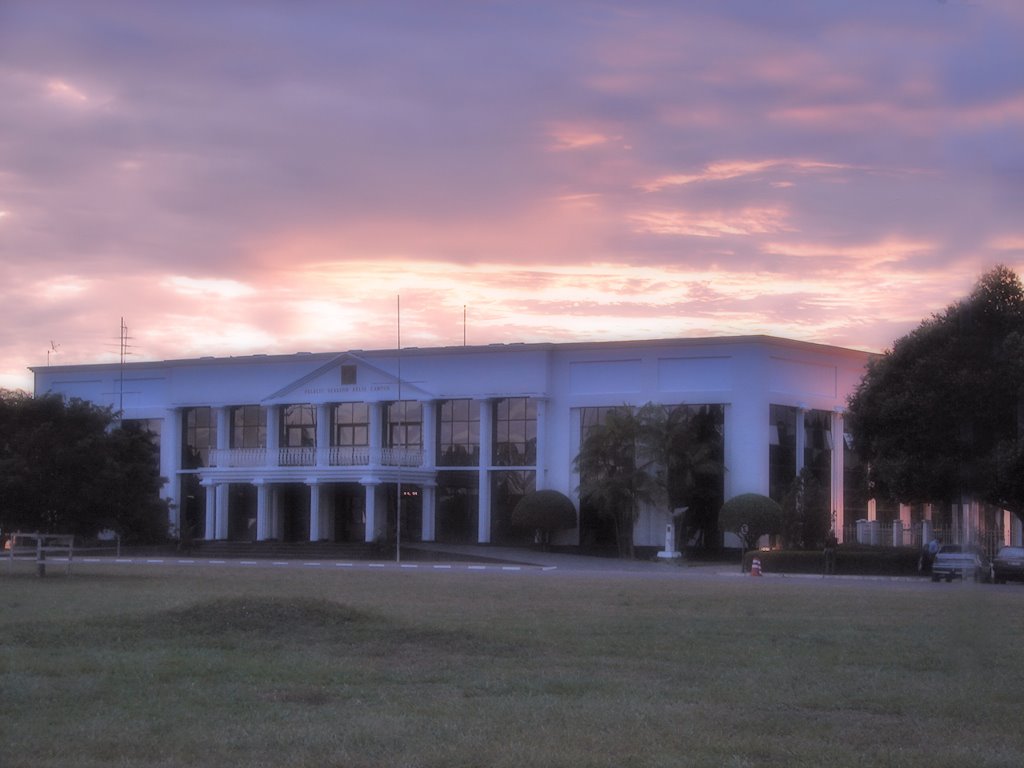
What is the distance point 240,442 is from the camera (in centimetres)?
7100

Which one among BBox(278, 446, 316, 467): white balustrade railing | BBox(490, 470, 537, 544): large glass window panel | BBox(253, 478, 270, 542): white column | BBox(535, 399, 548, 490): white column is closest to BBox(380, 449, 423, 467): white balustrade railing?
BBox(278, 446, 316, 467): white balustrade railing

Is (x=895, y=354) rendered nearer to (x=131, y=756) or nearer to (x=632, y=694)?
(x=632, y=694)

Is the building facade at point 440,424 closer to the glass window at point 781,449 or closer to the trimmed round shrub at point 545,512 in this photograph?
the glass window at point 781,449

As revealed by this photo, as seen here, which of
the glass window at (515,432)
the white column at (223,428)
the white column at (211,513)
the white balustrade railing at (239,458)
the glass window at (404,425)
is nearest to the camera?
the glass window at (515,432)

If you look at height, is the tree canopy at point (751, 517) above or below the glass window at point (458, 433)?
below

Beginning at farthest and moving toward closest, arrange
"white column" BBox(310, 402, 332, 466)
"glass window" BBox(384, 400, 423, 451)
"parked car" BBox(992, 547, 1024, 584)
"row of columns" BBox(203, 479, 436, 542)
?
"white column" BBox(310, 402, 332, 466)
"glass window" BBox(384, 400, 423, 451)
"row of columns" BBox(203, 479, 436, 542)
"parked car" BBox(992, 547, 1024, 584)

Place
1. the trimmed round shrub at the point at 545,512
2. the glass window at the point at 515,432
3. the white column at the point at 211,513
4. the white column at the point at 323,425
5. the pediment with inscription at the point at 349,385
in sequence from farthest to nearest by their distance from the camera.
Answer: the white column at the point at 211,513
the white column at the point at 323,425
the pediment with inscription at the point at 349,385
the glass window at the point at 515,432
the trimmed round shrub at the point at 545,512

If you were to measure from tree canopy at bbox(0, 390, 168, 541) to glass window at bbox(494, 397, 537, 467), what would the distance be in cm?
2743

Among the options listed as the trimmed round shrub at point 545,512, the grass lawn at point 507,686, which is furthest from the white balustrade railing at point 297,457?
the grass lawn at point 507,686

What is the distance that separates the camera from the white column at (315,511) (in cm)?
6469

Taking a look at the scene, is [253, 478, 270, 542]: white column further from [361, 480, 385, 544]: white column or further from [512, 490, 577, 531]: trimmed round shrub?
[512, 490, 577, 531]: trimmed round shrub

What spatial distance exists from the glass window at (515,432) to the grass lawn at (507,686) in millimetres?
39161

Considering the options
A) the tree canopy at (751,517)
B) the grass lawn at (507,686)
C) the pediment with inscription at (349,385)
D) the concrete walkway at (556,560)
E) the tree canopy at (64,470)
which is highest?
the pediment with inscription at (349,385)

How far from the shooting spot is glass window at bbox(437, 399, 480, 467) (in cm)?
6481
